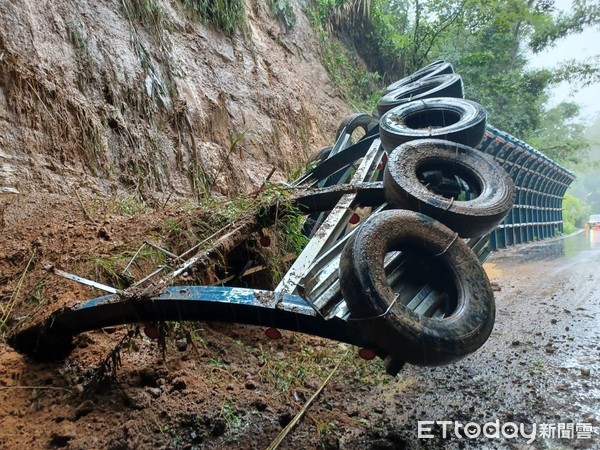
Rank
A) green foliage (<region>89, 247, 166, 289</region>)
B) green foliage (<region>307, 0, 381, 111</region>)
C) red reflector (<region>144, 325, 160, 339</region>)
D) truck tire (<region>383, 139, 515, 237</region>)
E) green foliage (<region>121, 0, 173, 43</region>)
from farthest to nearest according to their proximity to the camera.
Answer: green foliage (<region>307, 0, 381, 111</region>), green foliage (<region>121, 0, 173, 43</region>), green foliage (<region>89, 247, 166, 289</region>), truck tire (<region>383, 139, 515, 237</region>), red reflector (<region>144, 325, 160, 339</region>)

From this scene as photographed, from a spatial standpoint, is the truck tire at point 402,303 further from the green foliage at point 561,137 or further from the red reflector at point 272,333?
the green foliage at point 561,137

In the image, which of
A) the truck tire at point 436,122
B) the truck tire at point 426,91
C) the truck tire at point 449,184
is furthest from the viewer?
the truck tire at point 426,91

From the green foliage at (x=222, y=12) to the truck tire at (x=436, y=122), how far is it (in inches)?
172

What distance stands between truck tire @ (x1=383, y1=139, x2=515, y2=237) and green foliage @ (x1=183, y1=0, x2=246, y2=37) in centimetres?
538

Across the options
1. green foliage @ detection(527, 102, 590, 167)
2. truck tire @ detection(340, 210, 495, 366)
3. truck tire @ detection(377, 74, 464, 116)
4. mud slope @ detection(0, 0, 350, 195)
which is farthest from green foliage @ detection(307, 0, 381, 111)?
truck tire @ detection(340, 210, 495, 366)

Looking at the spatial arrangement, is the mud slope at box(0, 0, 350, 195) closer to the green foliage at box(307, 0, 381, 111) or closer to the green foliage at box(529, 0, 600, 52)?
the green foliage at box(307, 0, 381, 111)

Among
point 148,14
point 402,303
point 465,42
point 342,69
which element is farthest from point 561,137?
point 402,303

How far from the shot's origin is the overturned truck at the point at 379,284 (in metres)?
1.70

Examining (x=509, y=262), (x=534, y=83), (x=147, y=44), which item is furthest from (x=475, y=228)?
(x=534, y=83)

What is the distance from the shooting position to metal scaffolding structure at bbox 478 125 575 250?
796 cm

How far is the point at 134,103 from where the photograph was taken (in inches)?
186

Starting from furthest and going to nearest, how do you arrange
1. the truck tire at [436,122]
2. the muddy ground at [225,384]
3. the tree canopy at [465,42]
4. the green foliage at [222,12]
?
the tree canopy at [465,42]
the green foliage at [222,12]
the truck tire at [436,122]
the muddy ground at [225,384]

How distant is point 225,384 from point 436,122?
3.38m

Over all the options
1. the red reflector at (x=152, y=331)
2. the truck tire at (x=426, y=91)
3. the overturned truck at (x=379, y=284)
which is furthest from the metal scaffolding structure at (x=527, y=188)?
the red reflector at (x=152, y=331)
